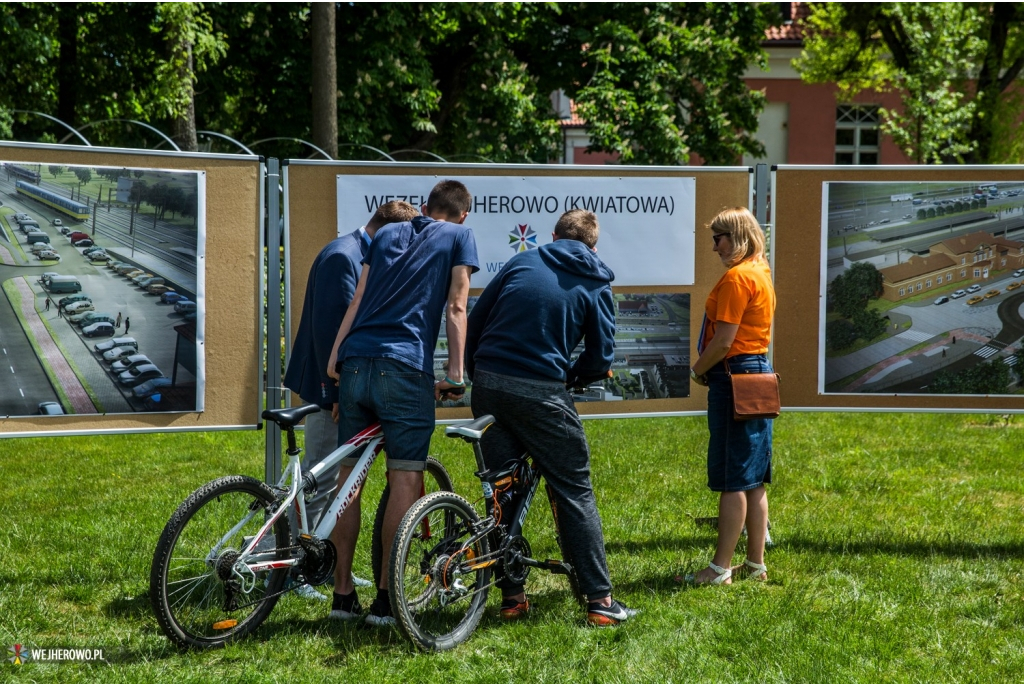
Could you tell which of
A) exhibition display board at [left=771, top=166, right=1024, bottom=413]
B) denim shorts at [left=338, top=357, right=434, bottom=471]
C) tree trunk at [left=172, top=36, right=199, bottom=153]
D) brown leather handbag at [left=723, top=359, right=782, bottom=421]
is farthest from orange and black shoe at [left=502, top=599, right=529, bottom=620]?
tree trunk at [left=172, top=36, right=199, bottom=153]

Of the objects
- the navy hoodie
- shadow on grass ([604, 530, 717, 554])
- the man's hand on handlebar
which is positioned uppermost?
the navy hoodie

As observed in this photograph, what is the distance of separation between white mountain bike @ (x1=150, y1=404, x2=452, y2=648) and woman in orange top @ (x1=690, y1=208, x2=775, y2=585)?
1.76 meters

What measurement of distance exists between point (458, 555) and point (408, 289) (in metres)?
1.20

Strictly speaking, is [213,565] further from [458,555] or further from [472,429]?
[472,429]

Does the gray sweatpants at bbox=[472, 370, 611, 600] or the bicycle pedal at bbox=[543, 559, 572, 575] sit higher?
the gray sweatpants at bbox=[472, 370, 611, 600]

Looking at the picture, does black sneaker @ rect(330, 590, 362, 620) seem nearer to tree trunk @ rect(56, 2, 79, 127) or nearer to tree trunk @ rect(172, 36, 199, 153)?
tree trunk @ rect(172, 36, 199, 153)

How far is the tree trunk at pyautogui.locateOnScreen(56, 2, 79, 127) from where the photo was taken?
56.4 ft

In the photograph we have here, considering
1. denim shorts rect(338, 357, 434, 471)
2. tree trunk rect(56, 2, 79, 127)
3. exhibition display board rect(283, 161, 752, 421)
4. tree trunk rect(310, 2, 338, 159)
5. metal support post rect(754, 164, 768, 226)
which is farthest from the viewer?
tree trunk rect(56, 2, 79, 127)

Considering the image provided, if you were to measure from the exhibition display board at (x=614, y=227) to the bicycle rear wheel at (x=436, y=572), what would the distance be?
161 centimetres

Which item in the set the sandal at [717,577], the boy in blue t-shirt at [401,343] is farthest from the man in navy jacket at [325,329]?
the sandal at [717,577]

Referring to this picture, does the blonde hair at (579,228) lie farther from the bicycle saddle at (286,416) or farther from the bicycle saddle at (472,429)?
the bicycle saddle at (286,416)

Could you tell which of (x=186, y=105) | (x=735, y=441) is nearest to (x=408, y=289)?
(x=735, y=441)

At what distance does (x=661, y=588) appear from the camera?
535 centimetres

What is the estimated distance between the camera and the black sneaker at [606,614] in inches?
186
